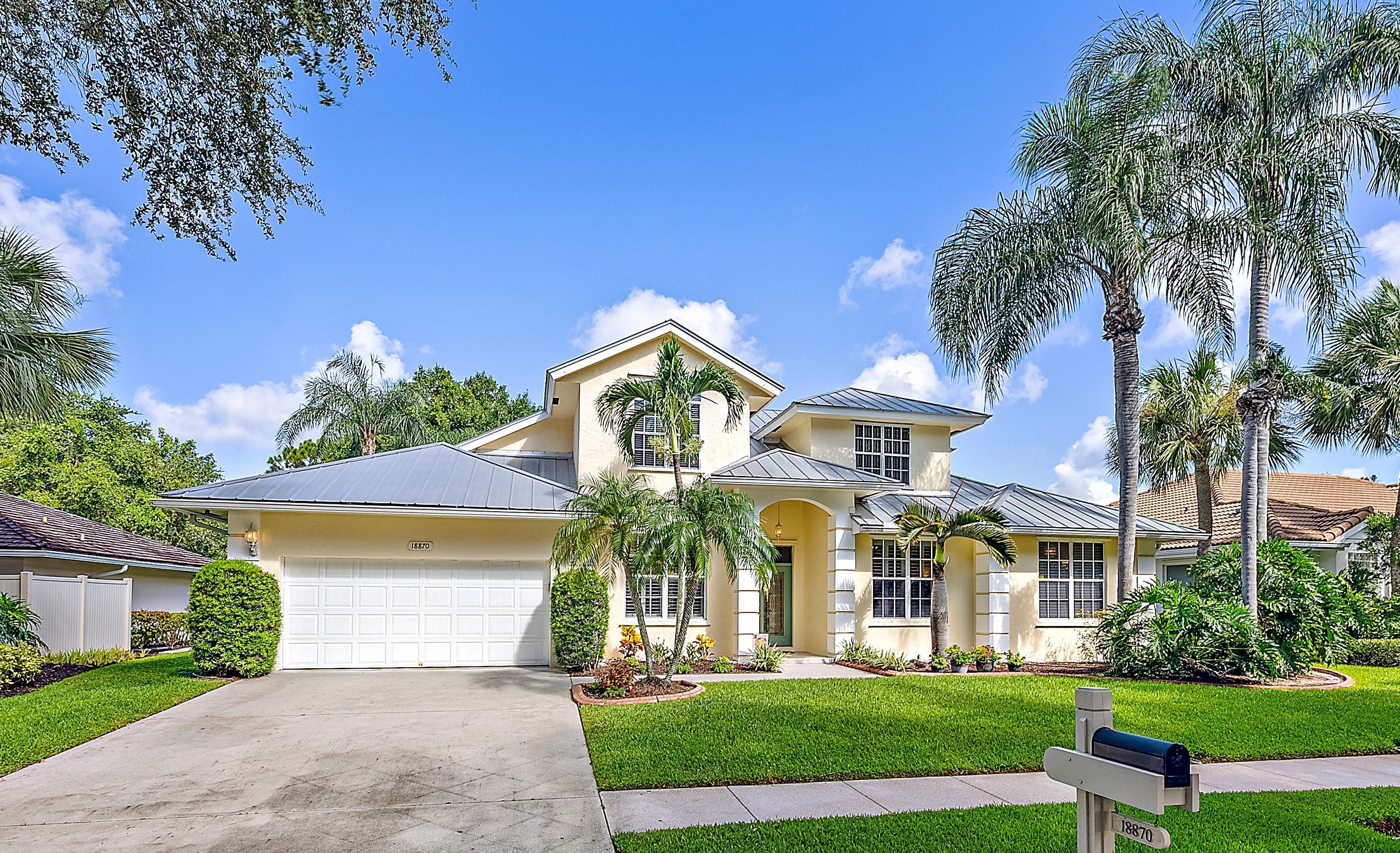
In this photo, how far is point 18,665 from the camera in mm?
12664

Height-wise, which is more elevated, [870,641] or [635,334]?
[635,334]

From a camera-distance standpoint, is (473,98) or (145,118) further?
(473,98)

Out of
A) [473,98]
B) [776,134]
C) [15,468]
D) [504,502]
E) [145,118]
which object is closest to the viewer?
[145,118]

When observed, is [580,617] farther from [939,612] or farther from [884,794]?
[884,794]

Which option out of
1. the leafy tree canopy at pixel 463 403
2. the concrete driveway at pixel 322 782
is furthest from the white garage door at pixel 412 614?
the leafy tree canopy at pixel 463 403

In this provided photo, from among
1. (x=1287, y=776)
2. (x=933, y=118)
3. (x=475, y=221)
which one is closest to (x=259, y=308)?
(x=475, y=221)

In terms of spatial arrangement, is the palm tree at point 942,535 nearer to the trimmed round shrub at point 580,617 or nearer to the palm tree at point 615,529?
the palm tree at point 615,529

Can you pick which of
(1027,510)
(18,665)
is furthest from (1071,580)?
(18,665)

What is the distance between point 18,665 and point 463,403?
27.6m

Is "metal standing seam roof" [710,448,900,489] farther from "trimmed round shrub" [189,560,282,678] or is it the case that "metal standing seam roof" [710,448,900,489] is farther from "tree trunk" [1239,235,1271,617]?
"trimmed round shrub" [189,560,282,678]

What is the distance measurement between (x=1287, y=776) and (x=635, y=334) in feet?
41.0

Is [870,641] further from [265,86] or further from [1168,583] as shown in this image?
[265,86]

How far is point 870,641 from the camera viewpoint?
16922mm

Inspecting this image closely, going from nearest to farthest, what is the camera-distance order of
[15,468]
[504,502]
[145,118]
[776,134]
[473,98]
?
[145,118] → [473,98] → [504,502] → [776,134] → [15,468]
